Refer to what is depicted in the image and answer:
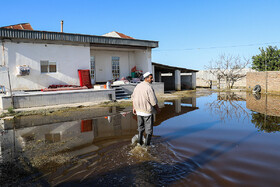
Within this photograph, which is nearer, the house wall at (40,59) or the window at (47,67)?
the house wall at (40,59)

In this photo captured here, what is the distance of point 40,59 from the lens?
44.4 feet

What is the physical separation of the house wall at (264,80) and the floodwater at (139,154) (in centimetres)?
1141

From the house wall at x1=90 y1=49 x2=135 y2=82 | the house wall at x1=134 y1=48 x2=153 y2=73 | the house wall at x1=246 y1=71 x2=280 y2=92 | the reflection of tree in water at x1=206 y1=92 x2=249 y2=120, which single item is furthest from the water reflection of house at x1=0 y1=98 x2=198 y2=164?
the house wall at x1=246 y1=71 x2=280 y2=92

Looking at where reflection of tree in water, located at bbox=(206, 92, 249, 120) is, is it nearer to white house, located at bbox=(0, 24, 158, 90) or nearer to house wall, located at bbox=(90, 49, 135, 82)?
white house, located at bbox=(0, 24, 158, 90)

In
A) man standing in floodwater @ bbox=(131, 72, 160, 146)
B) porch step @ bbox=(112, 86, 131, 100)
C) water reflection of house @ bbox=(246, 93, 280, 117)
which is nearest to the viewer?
man standing in floodwater @ bbox=(131, 72, 160, 146)

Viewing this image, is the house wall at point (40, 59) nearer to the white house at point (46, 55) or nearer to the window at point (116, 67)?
the white house at point (46, 55)

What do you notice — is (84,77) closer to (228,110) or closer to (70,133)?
(70,133)

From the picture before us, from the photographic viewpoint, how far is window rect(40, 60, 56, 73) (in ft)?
45.2

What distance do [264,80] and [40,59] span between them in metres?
17.8

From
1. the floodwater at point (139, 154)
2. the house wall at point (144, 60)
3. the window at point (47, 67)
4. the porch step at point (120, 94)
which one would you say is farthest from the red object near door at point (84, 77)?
the floodwater at point (139, 154)

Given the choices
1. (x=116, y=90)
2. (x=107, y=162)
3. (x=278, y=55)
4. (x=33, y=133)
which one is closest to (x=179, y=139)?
Result: (x=107, y=162)

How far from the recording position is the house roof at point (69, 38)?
12.3m

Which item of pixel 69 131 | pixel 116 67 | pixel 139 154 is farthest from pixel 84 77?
pixel 139 154

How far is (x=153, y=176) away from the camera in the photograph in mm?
3615
